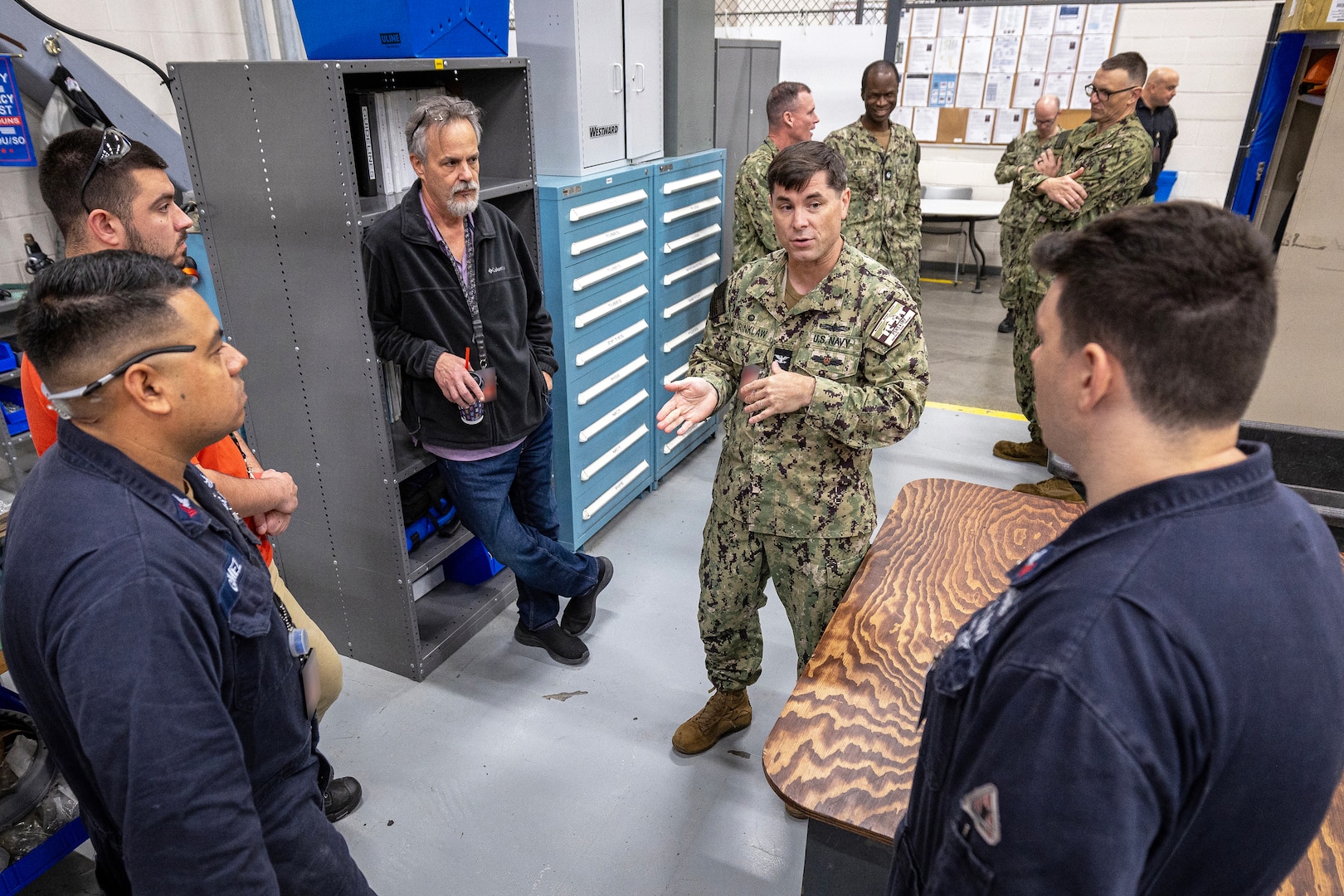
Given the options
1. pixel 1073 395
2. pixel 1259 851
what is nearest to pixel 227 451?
pixel 1073 395

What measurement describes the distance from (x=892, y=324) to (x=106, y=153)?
1764mm

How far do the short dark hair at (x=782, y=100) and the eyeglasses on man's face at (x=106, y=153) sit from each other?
2808 millimetres

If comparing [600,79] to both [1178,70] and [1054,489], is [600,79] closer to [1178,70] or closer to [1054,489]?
[1054,489]

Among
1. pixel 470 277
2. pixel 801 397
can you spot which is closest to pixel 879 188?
pixel 470 277

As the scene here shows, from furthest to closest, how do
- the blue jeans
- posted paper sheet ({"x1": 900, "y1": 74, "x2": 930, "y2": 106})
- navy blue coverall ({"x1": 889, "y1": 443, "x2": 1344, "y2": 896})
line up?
1. posted paper sheet ({"x1": 900, "y1": 74, "x2": 930, "y2": 106})
2. the blue jeans
3. navy blue coverall ({"x1": 889, "y1": 443, "x2": 1344, "y2": 896})

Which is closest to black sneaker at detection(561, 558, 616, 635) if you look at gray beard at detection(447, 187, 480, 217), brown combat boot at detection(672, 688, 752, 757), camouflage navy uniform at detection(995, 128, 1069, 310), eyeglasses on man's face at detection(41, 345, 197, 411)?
brown combat boot at detection(672, 688, 752, 757)

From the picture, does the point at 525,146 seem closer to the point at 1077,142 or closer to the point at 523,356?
the point at 523,356

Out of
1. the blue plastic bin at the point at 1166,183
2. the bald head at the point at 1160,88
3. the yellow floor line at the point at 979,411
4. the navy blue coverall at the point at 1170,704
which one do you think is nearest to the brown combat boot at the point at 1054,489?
the yellow floor line at the point at 979,411

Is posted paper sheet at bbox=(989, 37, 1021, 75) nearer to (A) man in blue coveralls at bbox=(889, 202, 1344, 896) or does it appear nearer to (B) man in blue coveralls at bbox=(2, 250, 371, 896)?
(A) man in blue coveralls at bbox=(889, 202, 1344, 896)

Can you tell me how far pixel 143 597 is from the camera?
0.98 m

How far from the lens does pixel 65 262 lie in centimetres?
112

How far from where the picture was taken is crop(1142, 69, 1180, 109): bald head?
19.0ft

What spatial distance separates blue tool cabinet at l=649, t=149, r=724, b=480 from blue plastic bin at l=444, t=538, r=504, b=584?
1.05 m

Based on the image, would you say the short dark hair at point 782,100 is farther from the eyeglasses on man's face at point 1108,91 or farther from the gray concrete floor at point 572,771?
the gray concrete floor at point 572,771
